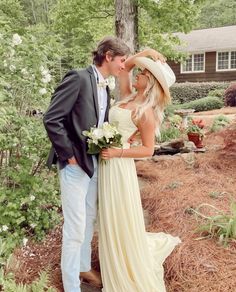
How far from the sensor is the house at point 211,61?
26.6 m

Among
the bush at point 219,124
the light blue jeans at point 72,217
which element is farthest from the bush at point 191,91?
the light blue jeans at point 72,217

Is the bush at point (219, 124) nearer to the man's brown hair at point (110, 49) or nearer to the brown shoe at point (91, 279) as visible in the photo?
the brown shoe at point (91, 279)

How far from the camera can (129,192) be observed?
3.40 meters

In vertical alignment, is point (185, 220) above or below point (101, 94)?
below

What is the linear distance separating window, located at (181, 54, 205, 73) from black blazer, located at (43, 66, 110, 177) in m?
25.4

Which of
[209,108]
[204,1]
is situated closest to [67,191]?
[204,1]

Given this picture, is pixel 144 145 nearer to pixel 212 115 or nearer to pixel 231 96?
pixel 212 115

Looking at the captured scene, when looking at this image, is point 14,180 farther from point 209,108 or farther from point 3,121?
point 209,108

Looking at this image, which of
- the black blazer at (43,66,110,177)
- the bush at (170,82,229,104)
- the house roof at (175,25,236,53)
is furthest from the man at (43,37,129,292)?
the house roof at (175,25,236,53)

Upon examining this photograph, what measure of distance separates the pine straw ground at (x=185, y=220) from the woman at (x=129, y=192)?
0.35m

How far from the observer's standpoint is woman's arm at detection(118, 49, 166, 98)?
3543mm

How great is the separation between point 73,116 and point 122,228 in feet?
3.41

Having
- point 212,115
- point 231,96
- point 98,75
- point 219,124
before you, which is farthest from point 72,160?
point 231,96

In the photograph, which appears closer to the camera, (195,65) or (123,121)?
(123,121)
